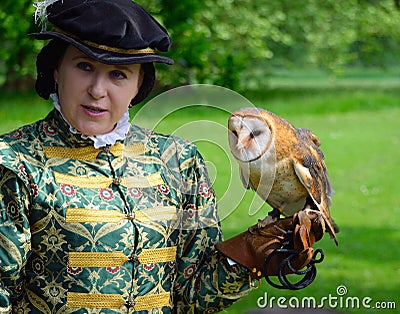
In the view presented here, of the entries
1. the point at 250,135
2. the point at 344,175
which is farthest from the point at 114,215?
the point at 344,175

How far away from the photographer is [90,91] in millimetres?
2449

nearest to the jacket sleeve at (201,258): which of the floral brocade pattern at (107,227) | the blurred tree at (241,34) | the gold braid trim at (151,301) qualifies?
the floral brocade pattern at (107,227)

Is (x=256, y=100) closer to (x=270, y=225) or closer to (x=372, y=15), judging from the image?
(x=372, y=15)

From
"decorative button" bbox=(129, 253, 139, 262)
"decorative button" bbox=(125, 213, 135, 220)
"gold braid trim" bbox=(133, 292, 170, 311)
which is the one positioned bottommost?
"gold braid trim" bbox=(133, 292, 170, 311)

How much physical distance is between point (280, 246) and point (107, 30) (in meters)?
0.84

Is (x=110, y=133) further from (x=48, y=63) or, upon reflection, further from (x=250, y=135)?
(x=250, y=135)

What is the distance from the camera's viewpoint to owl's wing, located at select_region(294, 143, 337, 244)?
2.46m

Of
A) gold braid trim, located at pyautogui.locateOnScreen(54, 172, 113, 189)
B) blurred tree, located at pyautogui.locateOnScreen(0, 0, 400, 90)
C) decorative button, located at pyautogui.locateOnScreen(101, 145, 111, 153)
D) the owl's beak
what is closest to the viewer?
the owl's beak

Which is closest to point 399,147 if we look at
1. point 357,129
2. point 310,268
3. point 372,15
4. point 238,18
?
point 357,129

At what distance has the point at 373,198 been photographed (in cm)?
1022

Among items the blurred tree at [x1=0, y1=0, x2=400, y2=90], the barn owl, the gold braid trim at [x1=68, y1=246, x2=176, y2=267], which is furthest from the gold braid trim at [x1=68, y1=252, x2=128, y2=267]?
the blurred tree at [x1=0, y1=0, x2=400, y2=90]

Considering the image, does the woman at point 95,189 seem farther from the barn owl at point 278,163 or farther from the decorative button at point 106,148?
the barn owl at point 278,163

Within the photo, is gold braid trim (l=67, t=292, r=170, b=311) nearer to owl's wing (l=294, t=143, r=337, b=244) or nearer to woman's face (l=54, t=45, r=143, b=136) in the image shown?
woman's face (l=54, t=45, r=143, b=136)

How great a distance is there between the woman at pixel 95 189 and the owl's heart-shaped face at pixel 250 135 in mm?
339
